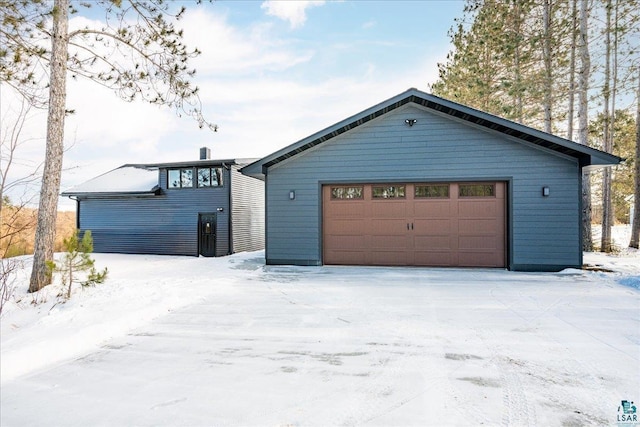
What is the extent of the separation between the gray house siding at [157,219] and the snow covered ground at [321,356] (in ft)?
25.3

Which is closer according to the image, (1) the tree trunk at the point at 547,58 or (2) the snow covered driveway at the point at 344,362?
(2) the snow covered driveway at the point at 344,362

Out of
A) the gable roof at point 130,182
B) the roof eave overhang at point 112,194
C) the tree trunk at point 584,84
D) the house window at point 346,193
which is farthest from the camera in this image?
the roof eave overhang at point 112,194

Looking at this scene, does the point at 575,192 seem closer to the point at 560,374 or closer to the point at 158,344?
the point at 560,374

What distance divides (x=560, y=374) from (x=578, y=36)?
1334 centimetres

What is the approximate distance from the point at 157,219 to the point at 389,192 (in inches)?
393

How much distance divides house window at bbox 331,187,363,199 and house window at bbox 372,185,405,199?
0.40 metres

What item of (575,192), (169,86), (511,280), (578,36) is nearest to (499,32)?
(578,36)

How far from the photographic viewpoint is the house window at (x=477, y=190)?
835 cm

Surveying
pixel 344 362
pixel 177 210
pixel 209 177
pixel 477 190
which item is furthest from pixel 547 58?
pixel 177 210

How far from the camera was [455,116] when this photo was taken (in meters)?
8.32

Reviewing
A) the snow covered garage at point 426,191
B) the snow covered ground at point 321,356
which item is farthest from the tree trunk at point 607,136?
the snow covered ground at point 321,356

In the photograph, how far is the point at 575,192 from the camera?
7.79 metres

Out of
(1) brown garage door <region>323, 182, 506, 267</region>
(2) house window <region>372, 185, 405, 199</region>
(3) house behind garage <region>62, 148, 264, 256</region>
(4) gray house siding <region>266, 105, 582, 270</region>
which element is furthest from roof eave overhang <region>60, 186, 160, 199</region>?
(2) house window <region>372, 185, 405, 199</region>

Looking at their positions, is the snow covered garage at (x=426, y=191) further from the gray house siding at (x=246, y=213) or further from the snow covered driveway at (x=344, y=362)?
the gray house siding at (x=246, y=213)
